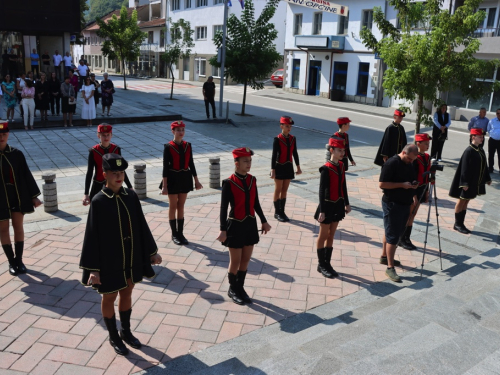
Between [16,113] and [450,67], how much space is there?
16.4m

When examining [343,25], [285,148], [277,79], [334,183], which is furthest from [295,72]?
[334,183]

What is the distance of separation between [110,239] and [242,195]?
1744 millimetres

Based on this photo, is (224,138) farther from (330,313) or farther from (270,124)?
(330,313)

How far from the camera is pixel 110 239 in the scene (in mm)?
4355

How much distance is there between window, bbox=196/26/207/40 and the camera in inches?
1930

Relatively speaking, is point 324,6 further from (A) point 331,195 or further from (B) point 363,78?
(A) point 331,195

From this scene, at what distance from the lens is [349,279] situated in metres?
6.52

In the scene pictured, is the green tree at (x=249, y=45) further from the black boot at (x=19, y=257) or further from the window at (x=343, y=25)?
the black boot at (x=19, y=257)

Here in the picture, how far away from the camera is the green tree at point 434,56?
39.2ft

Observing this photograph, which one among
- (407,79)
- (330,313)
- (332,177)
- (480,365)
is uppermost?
(407,79)

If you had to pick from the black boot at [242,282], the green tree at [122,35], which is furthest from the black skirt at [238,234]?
the green tree at [122,35]

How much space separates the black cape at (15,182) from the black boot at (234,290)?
2855mm

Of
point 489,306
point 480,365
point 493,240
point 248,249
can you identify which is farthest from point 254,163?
point 480,365

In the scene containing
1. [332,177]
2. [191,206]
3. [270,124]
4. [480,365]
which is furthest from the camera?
[270,124]
